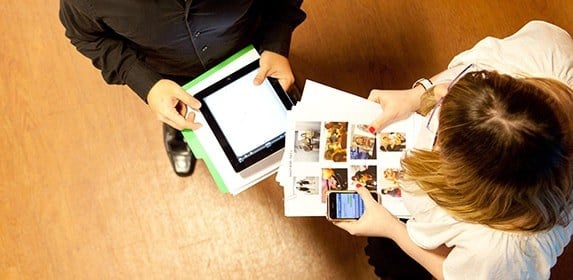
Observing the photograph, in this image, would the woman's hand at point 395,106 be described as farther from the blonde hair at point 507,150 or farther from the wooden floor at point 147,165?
the wooden floor at point 147,165

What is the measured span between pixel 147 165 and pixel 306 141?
0.56m

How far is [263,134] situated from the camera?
984mm

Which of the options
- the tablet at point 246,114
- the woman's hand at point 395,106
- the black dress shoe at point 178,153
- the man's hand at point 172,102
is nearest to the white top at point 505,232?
the woman's hand at point 395,106

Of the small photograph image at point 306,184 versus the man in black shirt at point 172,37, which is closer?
the man in black shirt at point 172,37

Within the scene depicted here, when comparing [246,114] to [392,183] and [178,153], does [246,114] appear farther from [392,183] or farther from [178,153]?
[178,153]

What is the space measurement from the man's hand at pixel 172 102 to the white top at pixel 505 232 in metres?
0.40

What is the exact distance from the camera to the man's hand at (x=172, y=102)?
37.2 inches

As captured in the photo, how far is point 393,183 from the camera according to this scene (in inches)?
37.8

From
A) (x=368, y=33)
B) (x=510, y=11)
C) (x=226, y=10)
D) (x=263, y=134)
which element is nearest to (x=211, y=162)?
(x=263, y=134)

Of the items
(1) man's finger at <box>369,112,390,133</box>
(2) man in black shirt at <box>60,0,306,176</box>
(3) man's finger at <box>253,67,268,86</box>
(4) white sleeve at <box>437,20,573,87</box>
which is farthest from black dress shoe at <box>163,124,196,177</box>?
(4) white sleeve at <box>437,20,573,87</box>

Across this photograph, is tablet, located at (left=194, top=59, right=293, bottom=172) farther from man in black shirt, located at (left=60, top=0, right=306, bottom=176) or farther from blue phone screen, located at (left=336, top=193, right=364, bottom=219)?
blue phone screen, located at (left=336, top=193, right=364, bottom=219)

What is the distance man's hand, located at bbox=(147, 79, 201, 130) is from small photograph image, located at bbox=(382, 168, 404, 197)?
341 mm

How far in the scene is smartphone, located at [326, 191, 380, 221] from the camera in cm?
95

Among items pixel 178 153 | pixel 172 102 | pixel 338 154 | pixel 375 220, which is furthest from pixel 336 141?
pixel 178 153
